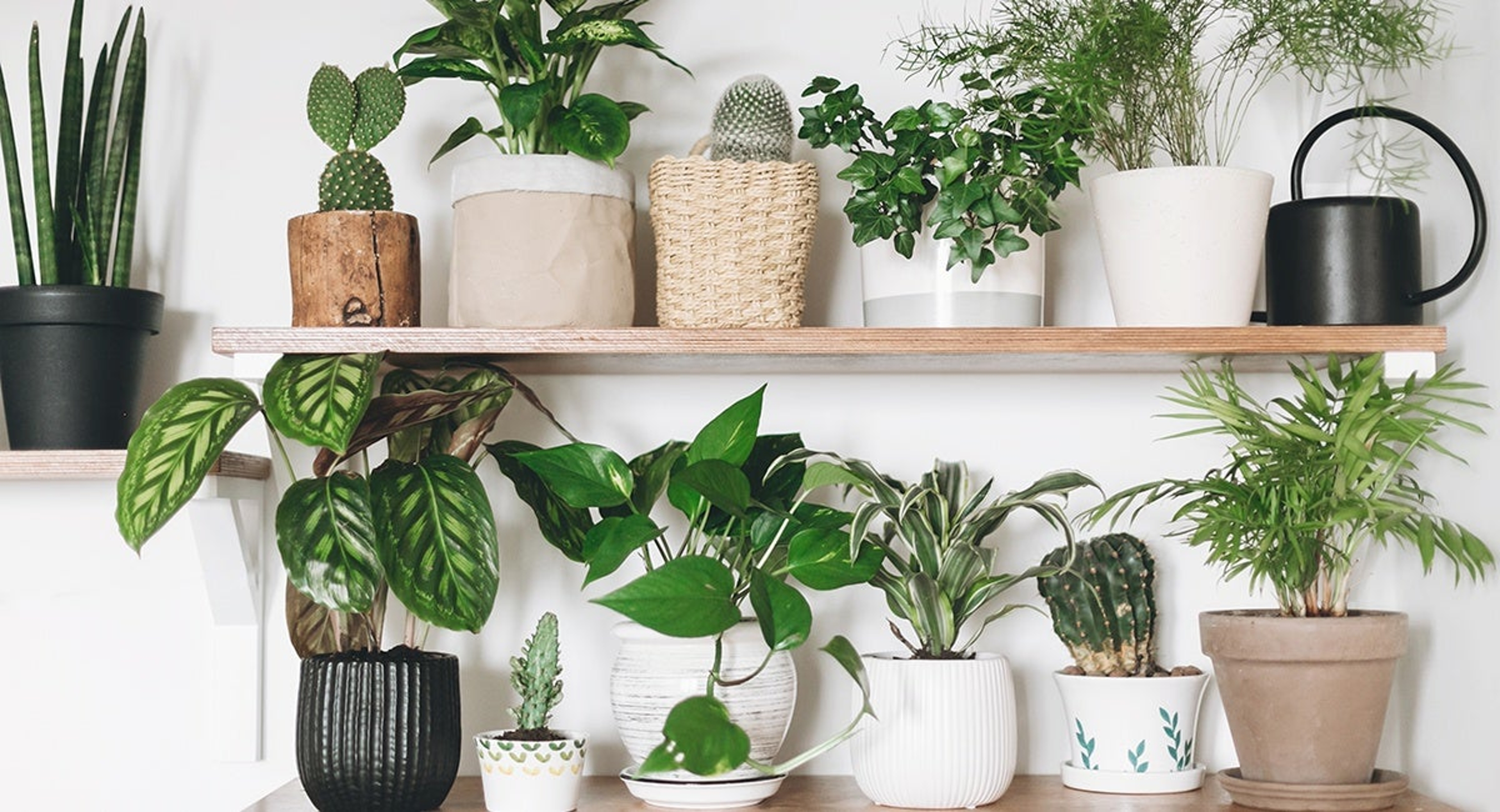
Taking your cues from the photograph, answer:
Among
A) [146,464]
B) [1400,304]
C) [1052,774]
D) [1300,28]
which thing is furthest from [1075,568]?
[146,464]

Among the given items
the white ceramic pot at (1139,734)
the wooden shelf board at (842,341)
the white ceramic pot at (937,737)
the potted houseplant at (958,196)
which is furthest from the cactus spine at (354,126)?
the white ceramic pot at (1139,734)

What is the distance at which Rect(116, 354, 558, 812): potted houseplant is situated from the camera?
3.62 ft

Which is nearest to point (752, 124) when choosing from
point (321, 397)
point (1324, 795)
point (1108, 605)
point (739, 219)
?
point (739, 219)

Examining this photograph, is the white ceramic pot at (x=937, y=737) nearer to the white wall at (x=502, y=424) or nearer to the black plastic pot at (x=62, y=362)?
the white wall at (x=502, y=424)

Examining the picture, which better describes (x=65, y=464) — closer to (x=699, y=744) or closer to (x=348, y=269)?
(x=348, y=269)

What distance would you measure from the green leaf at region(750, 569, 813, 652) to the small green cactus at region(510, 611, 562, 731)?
0.64ft

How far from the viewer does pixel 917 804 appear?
1.23m

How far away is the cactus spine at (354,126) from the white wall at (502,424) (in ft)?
0.58

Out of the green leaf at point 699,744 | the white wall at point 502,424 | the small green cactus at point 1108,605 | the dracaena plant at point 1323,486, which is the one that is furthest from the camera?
the white wall at point 502,424

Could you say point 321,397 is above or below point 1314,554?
above

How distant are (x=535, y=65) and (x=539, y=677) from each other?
0.55 metres

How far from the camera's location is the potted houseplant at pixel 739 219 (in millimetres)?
1244

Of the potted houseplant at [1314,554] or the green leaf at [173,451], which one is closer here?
the green leaf at [173,451]

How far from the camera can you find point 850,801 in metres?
1.28
